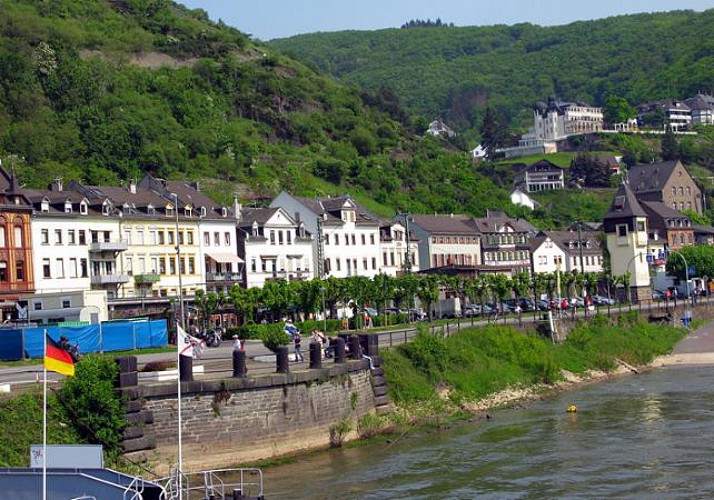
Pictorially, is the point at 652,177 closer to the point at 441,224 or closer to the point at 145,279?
the point at 441,224

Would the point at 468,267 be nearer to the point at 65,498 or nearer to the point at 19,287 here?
the point at 19,287

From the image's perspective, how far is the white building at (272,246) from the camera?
10056 centimetres

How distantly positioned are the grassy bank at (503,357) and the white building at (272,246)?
29.1 meters

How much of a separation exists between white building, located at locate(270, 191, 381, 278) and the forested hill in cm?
2170

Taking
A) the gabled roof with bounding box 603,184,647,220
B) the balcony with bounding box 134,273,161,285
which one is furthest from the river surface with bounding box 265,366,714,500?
the gabled roof with bounding box 603,184,647,220

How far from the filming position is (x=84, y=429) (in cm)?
3853

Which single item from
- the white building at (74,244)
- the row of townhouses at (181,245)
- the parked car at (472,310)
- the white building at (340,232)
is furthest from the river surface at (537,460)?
the white building at (340,232)

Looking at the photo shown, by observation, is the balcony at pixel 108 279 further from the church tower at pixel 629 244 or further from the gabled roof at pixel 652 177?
the gabled roof at pixel 652 177

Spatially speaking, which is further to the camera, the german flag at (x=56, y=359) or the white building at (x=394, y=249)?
the white building at (x=394, y=249)

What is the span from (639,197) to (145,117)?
69.1m

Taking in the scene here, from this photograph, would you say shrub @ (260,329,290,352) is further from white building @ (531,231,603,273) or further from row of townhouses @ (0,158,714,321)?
white building @ (531,231,603,273)

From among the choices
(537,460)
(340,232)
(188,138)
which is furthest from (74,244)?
(188,138)

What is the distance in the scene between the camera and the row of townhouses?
271ft

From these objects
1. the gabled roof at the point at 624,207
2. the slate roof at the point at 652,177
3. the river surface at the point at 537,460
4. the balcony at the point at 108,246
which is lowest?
the river surface at the point at 537,460
